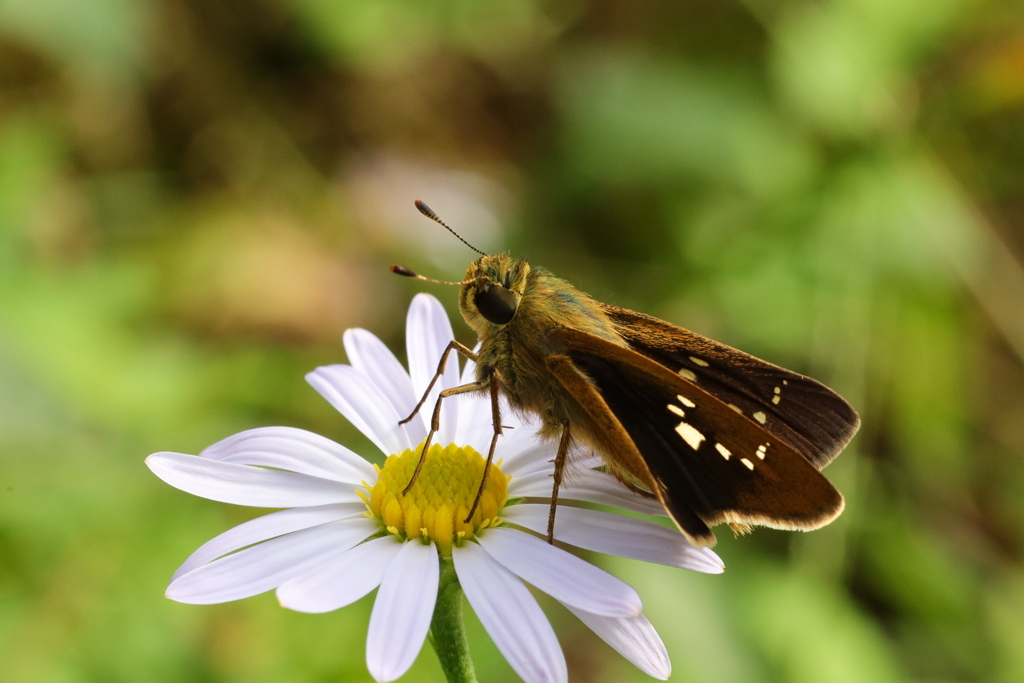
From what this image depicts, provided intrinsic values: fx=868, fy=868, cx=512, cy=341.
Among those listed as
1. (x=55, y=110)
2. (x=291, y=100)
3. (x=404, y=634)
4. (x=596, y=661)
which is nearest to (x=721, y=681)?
(x=596, y=661)

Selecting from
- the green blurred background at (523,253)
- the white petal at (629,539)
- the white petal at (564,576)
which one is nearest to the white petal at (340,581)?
the white petal at (564,576)

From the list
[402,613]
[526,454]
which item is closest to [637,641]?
[402,613]

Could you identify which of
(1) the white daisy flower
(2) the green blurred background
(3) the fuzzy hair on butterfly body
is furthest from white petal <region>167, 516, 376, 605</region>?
(2) the green blurred background

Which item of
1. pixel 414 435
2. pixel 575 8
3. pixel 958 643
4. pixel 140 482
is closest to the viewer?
pixel 414 435

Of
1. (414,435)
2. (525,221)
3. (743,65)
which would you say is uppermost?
(743,65)

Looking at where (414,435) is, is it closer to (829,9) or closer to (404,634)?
(404,634)

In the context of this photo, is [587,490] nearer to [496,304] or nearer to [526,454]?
[526,454]

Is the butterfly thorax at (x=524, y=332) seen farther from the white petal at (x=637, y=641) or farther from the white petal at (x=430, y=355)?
the white petal at (x=637, y=641)
